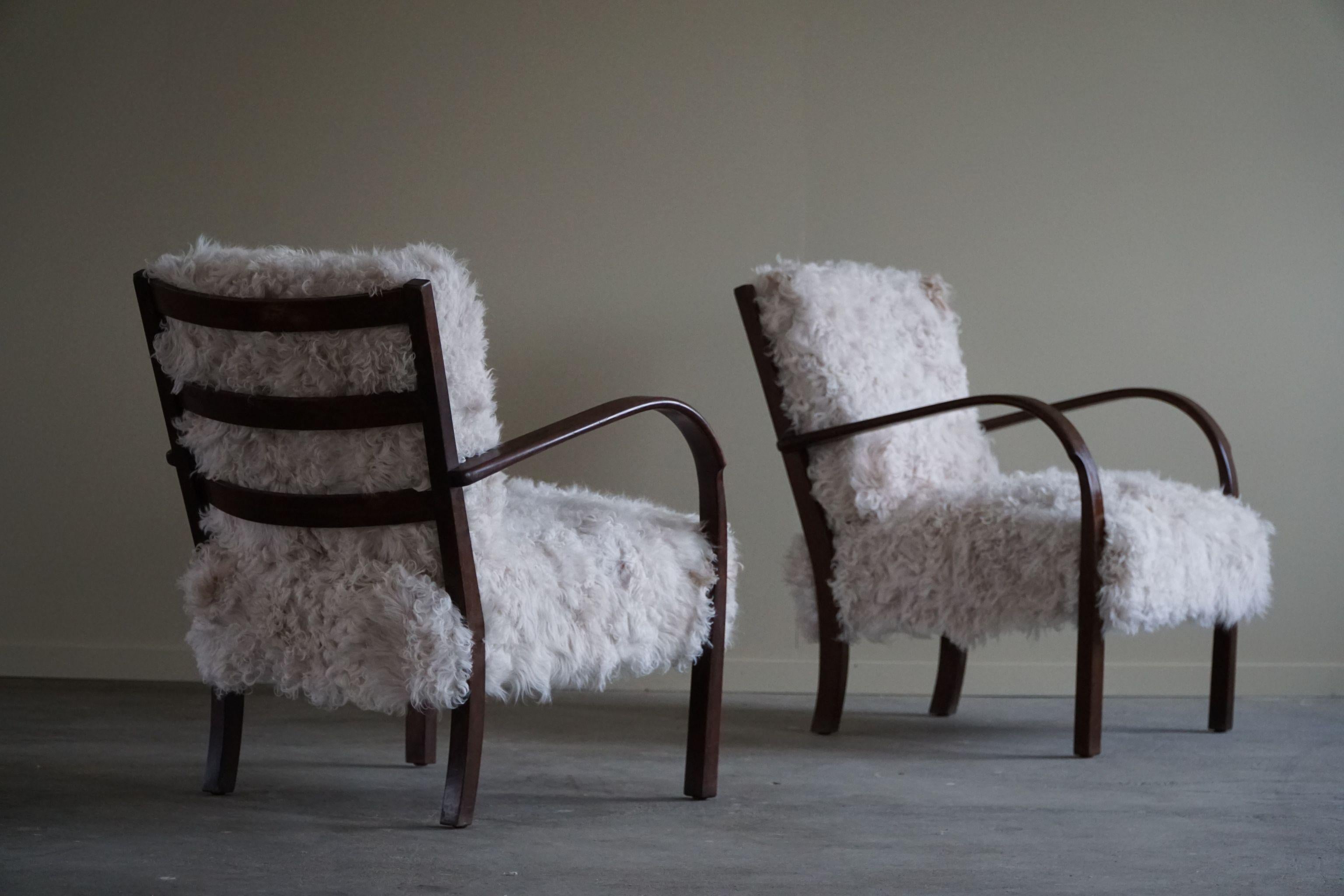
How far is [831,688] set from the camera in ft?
8.16

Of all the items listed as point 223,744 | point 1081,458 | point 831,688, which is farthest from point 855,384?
point 223,744

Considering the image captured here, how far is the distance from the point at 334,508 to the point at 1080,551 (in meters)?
1.36

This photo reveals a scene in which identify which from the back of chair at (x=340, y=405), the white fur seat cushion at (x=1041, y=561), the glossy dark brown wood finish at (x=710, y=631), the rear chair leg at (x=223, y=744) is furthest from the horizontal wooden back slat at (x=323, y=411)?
the white fur seat cushion at (x=1041, y=561)

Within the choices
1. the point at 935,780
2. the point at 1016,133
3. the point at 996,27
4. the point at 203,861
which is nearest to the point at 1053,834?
the point at 935,780

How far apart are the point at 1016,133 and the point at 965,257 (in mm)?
347

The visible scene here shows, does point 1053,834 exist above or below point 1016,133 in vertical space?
below

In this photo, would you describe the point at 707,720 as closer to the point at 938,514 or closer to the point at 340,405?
the point at 938,514

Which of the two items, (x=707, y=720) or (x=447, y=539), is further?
(x=707, y=720)

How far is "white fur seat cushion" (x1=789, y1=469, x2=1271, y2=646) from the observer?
214 centimetres

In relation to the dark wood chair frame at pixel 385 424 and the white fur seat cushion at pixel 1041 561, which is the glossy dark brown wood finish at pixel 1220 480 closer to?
the white fur seat cushion at pixel 1041 561

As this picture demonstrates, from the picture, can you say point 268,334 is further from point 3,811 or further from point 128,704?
point 128,704

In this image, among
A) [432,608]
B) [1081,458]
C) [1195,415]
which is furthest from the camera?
[1195,415]

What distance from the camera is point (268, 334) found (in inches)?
65.7

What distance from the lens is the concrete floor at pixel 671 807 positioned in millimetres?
1527
